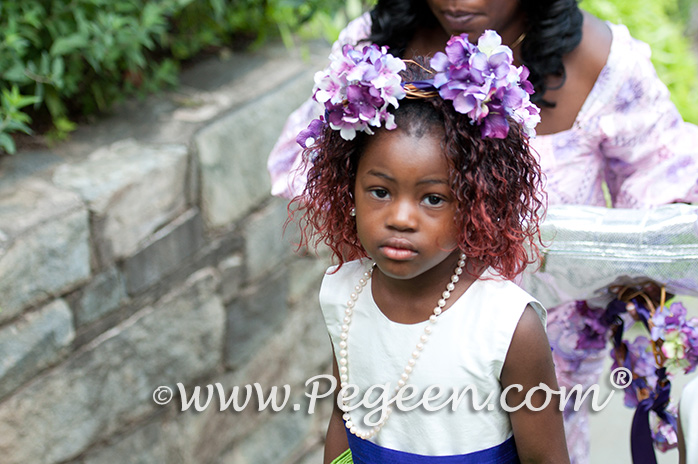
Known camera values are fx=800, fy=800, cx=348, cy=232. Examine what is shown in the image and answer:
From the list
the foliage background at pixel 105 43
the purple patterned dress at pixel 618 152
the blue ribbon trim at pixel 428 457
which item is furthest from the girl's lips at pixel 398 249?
the foliage background at pixel 105 43

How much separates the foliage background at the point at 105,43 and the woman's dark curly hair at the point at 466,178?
111 centimetres

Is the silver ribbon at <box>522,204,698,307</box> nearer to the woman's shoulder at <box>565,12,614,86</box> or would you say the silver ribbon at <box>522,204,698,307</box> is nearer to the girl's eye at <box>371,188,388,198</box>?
the woman's shoulder at <box>565,12,614,86</box>

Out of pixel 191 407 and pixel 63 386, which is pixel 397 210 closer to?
pixel 63 386

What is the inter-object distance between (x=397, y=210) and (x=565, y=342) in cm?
85

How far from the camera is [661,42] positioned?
4.89m

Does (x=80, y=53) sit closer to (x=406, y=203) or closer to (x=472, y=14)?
(x=472, y=14)

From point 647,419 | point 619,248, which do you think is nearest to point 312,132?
point 619,248

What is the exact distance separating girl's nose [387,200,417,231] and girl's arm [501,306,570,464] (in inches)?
11.3

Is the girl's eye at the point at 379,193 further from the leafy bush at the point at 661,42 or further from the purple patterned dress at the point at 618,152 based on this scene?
the leafy bush at the point at 661,42

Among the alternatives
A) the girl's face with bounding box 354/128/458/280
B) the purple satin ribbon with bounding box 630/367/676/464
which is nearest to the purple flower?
the girl's face with bounding box 354/128/458/280

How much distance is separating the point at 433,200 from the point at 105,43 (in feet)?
4.97

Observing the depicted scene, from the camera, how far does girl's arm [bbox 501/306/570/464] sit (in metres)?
1.43

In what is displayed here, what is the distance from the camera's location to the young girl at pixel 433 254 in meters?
1.33

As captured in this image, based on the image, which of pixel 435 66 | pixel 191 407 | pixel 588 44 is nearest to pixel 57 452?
pixel 191 407
